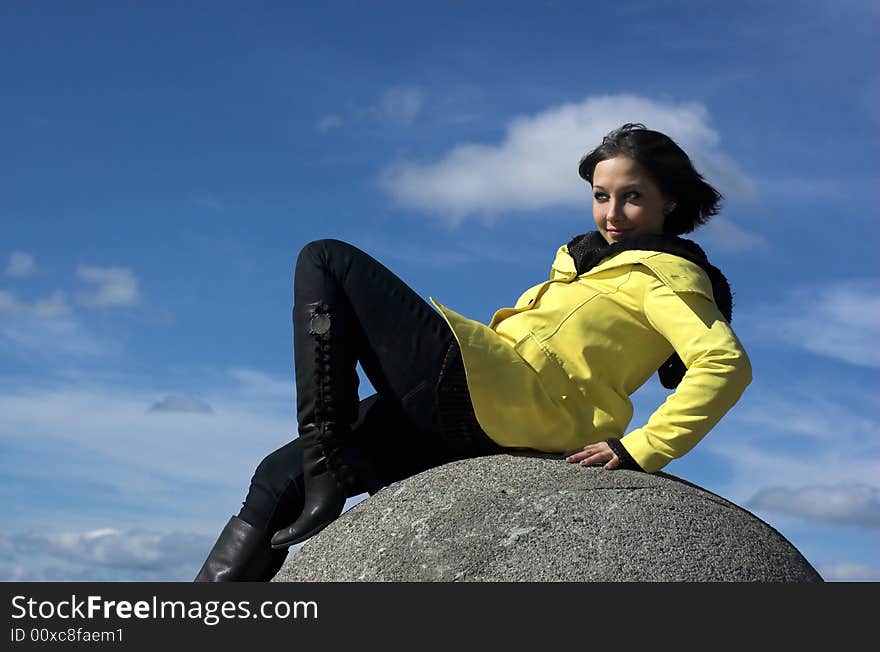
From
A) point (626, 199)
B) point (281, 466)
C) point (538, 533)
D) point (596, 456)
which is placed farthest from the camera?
point (626, 199)

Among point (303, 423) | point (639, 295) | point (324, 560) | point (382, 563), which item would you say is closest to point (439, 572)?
point (382, 563)

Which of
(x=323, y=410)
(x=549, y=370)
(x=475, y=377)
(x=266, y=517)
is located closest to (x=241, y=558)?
(x=266, y=517)

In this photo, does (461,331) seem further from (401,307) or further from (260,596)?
(260,596)

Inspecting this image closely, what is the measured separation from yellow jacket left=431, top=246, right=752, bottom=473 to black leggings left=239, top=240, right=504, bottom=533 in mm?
187

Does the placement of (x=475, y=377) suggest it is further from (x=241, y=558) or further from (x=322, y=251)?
(x=241, y=558)

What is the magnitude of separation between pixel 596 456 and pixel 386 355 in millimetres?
1206

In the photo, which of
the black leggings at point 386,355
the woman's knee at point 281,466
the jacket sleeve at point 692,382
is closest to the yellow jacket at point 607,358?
the jacket sleeve at point 692,382

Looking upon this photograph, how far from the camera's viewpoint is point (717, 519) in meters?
5.59

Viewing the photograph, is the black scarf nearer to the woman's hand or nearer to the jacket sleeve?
the jacket sleeve

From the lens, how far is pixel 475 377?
5.60 metres

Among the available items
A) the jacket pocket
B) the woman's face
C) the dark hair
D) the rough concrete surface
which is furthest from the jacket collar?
the rough concrete surface

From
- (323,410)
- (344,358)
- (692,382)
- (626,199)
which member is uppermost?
(626,199)

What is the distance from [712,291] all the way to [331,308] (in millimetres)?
2068

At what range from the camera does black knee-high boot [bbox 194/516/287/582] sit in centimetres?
599
